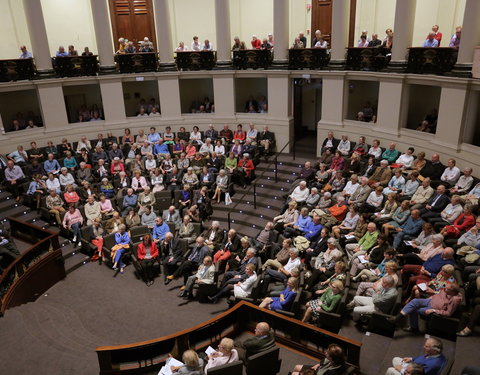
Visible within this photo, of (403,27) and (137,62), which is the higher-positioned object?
(403,27)

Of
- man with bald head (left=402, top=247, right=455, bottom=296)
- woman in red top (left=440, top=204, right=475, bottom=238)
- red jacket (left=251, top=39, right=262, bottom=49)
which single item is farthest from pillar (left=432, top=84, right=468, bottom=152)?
red jacket (left=251, top=39, right=262, bottom=49)

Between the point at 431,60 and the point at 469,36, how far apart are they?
4.03 ft

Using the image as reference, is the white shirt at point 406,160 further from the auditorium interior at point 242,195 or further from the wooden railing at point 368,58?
the wooden railing at point 368,58

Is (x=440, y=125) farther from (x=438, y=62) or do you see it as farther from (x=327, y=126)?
(x=327, y=126)

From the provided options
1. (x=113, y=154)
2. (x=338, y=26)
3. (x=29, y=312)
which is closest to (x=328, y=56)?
(x=338, y=26)

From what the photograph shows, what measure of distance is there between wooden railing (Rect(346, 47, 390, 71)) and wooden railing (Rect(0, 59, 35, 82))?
11.3m

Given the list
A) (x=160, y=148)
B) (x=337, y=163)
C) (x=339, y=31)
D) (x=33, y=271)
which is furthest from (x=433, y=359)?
(x=160, y=148)

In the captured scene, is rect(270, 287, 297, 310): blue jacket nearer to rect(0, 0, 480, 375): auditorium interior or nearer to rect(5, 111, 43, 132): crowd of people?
rect(0, 0, 480, 375): auditorium interior

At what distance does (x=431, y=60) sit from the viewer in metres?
12.2

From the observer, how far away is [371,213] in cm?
1044

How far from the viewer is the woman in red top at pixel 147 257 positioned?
33.5ft

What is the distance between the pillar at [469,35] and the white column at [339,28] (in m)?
4.01

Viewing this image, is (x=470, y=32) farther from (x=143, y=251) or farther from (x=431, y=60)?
(x=143, y=251)

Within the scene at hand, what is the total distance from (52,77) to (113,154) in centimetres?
402
